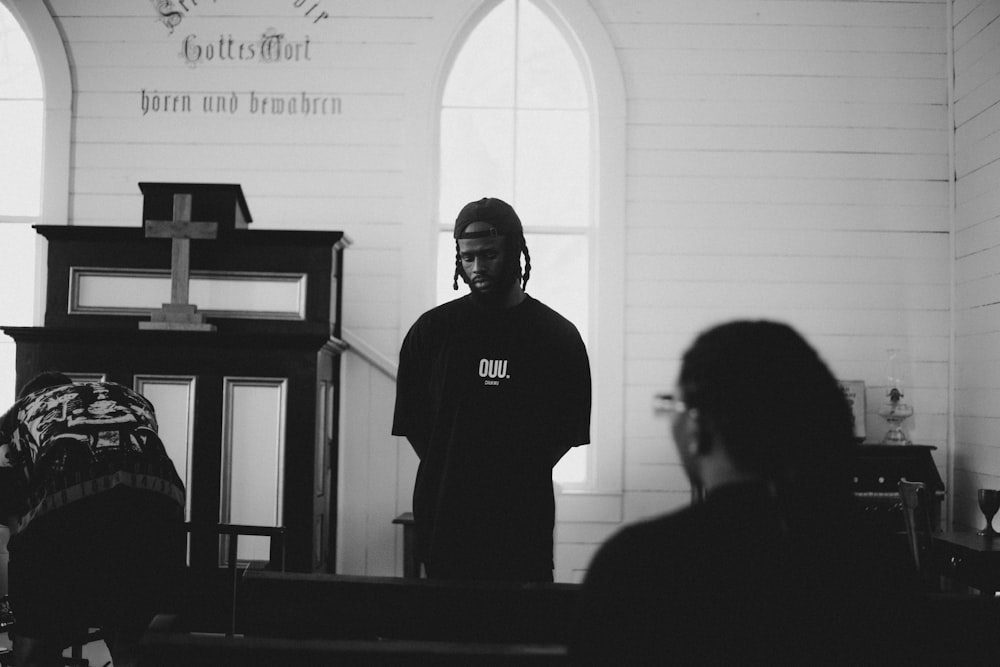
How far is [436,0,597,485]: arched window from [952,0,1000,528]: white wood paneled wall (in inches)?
78.8

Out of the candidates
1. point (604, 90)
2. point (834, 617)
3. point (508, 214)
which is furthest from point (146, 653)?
point (604, 90)

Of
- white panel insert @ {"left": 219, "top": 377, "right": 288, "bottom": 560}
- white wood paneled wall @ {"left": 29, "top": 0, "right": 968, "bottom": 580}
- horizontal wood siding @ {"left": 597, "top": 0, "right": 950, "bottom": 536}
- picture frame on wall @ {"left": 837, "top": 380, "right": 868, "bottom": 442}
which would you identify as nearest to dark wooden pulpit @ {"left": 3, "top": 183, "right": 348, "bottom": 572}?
white panel insert @ {"left": 219, "top": 377, "right": 288, "bottom": 560}

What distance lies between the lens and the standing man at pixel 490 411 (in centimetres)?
239

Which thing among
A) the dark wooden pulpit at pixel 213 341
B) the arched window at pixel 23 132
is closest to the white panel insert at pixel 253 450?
the dark wooden pulpit at pixel 213 341

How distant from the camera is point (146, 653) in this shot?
4.59 ft

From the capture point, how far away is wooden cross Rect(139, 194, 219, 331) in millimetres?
3854

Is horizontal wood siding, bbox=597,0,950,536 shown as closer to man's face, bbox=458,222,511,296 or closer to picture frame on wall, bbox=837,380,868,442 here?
picture frame on wall, bbox=837,380,868,442

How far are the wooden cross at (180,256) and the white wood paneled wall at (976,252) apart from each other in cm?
378

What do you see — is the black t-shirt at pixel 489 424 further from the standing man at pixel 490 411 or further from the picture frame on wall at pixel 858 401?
the picture frame on wall at pixel 858 401

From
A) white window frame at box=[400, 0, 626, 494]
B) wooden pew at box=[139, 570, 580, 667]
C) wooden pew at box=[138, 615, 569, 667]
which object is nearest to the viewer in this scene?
wooden pew at box=[138, 615, 569, 667]

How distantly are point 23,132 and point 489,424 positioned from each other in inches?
154

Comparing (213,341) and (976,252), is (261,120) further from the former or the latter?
(976,252)

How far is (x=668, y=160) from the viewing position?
4.85m

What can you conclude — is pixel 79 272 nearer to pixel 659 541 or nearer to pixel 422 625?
pixel 422 625
